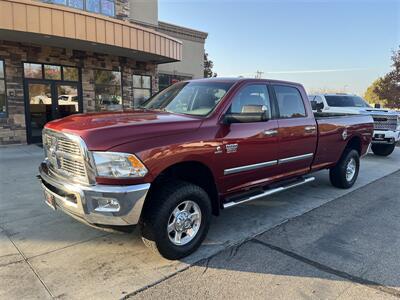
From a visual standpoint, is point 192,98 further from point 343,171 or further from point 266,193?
point 343,171

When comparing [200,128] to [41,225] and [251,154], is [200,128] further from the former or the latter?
[41,225]

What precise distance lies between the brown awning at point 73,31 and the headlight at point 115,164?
8.44 metres

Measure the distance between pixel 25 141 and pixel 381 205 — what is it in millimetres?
11461

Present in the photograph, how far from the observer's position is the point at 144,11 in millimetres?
15898

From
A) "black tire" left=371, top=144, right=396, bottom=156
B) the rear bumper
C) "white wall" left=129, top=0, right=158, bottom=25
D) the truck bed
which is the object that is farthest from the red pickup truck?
"white wall" left=129, top=0, right=158, bottom=25

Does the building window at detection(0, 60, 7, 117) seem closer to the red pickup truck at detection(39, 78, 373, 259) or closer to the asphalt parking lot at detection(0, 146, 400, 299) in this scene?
the asphalt parking lot at detection(0, 146, 400, 299)

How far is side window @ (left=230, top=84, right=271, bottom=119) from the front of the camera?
3.92 meters

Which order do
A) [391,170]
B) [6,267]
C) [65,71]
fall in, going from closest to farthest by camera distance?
[6,267]
[391,170]
[65,71]

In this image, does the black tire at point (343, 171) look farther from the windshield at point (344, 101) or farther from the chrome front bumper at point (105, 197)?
the windshield at point (344, 101)

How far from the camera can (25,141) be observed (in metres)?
12.0

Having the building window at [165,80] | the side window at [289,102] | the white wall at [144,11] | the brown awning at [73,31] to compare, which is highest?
the white wall at [144,11]

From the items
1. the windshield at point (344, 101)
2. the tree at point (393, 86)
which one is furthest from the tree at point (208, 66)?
the windshield at point (344, 101)

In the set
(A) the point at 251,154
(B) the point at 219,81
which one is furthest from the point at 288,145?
(B) the point at 219,81

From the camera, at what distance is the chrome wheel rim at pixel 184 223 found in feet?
11.4
